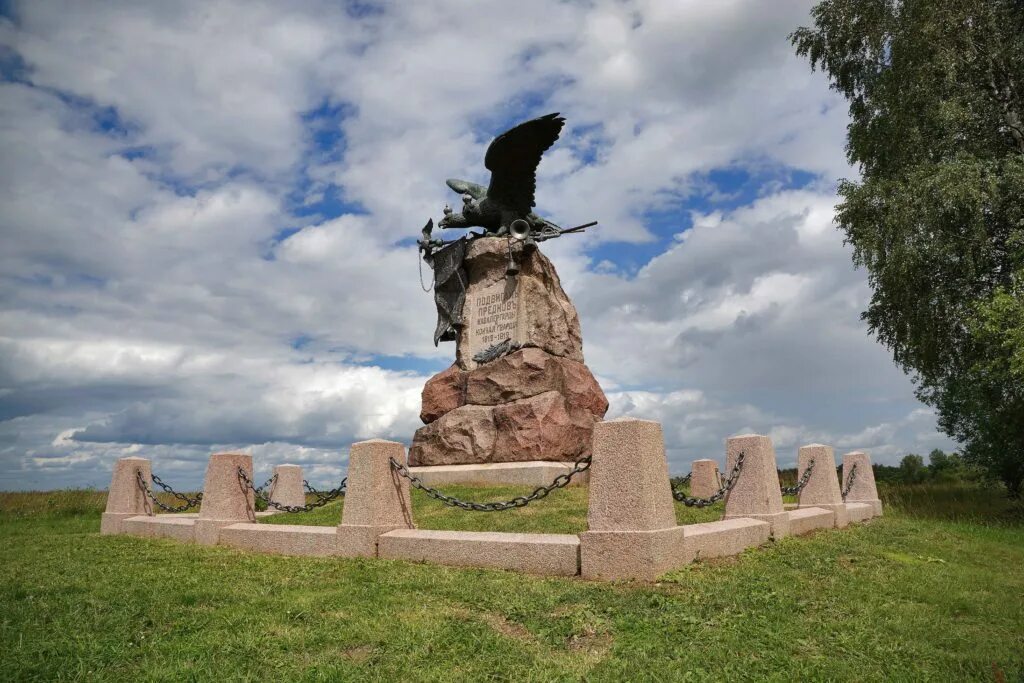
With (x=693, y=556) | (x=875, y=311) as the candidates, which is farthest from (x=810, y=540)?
(x=875, y=311)

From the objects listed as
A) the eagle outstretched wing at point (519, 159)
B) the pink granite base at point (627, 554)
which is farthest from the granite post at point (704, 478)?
the pink granite base at point (627, 554)

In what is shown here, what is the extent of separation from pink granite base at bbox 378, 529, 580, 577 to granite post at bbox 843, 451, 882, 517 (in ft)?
29.0

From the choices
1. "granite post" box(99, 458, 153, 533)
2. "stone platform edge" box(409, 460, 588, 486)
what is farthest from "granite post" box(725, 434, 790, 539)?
"granite post" box(99, 458, 153, 533)

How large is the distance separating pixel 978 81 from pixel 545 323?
11862 mm

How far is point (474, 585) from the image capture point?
6.16 m

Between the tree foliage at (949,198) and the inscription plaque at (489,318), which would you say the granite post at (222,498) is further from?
the tree foliage at (949,198)

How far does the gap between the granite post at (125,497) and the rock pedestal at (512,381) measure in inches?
233

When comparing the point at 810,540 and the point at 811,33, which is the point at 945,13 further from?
the point at 810,540

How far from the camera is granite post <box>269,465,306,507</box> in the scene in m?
Result: 14.2

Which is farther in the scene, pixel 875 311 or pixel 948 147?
pixel 875 311

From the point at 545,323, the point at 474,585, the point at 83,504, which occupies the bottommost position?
the point at 474,585

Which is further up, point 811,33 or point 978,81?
point 811,33

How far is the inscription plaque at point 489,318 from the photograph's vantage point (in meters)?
16.1

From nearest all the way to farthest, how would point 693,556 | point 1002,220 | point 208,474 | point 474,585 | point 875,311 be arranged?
1. point 474,585
2. point 693,556
3. point 208,474
4. point 1002,220
5. point 875,311
